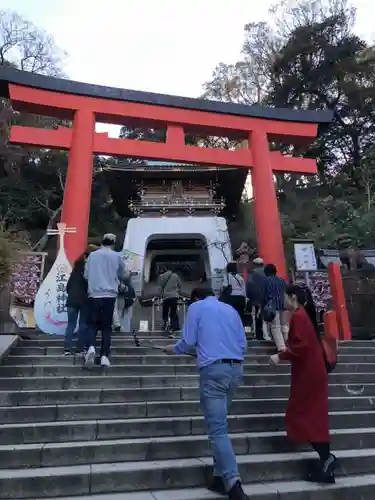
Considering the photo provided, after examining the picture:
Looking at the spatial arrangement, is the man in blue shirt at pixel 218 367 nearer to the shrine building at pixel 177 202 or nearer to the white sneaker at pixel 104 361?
the white sneaker at pixel 104 361

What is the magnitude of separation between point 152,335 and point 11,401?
139 inches

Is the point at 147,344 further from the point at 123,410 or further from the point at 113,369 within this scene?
the point at 123,410

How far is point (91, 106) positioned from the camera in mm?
10422

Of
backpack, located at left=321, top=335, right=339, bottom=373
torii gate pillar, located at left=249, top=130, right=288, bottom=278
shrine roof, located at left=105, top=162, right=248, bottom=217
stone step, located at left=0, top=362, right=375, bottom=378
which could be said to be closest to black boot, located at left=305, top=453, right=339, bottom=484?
backpack, located at left=321, top=335, right=339, bottom=373

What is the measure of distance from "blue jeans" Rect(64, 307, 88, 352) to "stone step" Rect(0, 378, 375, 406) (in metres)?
0.93

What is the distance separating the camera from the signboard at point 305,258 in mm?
Result: 10445

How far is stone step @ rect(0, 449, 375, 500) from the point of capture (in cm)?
338

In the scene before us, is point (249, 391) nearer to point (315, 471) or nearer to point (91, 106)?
point (315, 471)

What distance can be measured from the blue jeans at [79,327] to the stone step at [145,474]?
2221 mm

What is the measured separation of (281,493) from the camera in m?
3.42

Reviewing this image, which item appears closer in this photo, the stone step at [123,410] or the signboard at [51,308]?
the stone step at [123,410]

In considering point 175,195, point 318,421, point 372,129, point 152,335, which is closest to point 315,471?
point 318,421

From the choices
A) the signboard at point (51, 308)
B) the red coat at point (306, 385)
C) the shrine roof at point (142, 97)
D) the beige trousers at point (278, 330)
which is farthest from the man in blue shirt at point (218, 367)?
the shrine roof at point (142, 97)

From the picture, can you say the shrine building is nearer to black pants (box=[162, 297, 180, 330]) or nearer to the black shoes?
black pants (box=[162, 297, 180, 330])
